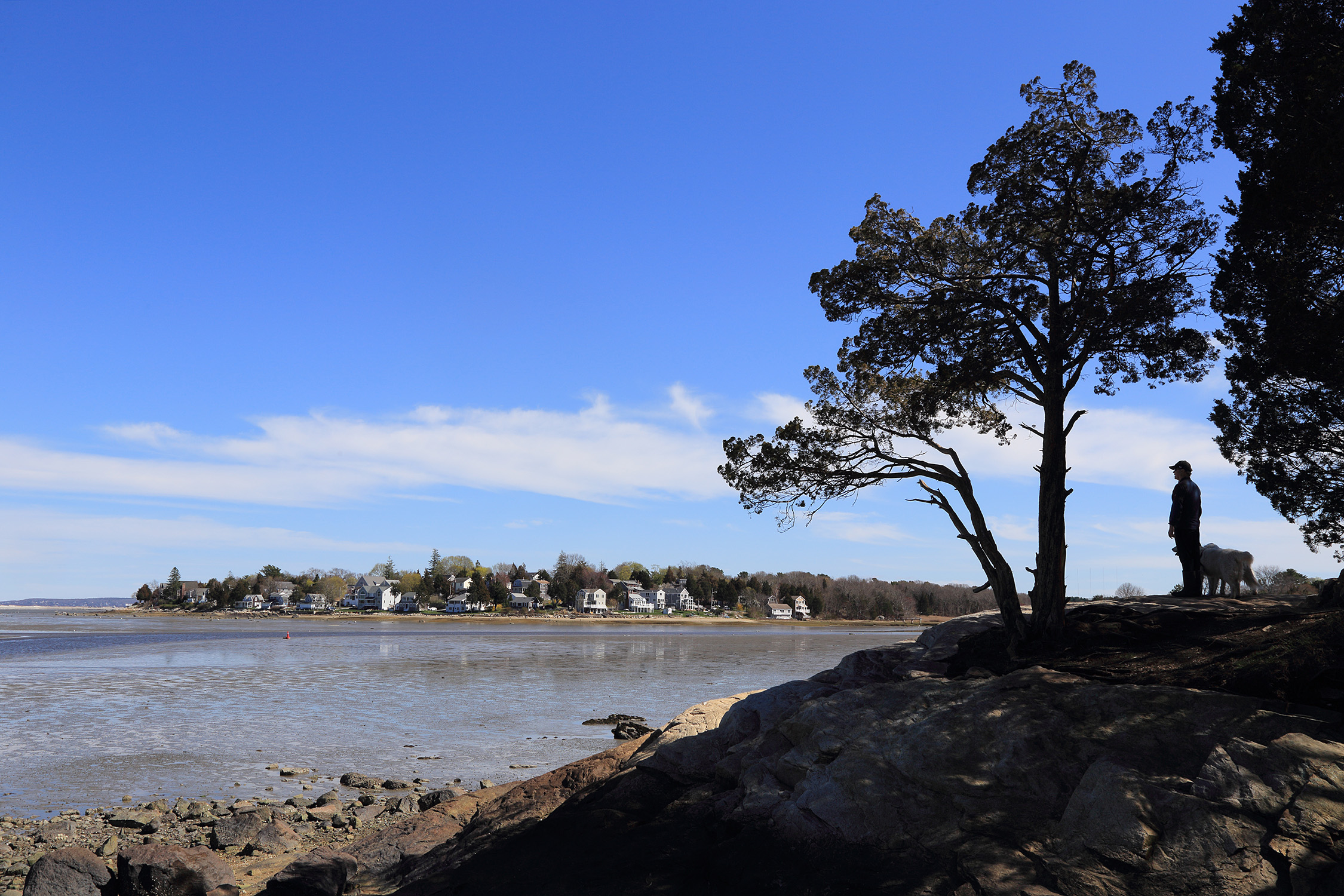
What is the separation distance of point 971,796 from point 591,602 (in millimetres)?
154718

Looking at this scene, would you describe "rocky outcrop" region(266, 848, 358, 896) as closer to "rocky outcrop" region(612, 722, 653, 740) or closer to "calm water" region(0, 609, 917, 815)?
"calm water" region(0, 609, 917, 815)

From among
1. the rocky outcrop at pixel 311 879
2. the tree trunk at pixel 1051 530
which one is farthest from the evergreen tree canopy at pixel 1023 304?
the rocky outcrop at pixel 311 879

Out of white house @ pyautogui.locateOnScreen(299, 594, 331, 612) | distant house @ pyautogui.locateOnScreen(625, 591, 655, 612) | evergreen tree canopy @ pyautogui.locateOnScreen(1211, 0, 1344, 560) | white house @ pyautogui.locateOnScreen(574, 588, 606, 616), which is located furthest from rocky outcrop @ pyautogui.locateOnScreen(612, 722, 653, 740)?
white house @ pyautogui.locateOnScreen(299, 594, 331, 612)

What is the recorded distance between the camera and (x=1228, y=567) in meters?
17.1

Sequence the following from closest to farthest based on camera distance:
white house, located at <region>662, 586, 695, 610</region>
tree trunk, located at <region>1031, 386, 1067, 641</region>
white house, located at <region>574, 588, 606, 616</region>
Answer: tree trunk, located at <region>1031, 386, 1067, 641</region>
white house, located at <region>574, 588, 606, 616</region>
white house, located at <region>662, 586, 695, 610</region>

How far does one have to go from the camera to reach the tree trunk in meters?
12.6

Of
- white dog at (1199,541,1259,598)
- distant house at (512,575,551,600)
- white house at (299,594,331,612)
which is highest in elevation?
white dog at (1199,541,1259,598)

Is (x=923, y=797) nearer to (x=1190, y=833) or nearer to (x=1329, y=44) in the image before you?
(x=1190, y=833)

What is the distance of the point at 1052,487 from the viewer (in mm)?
13266

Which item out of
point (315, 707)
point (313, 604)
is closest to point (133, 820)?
point (315, 707)

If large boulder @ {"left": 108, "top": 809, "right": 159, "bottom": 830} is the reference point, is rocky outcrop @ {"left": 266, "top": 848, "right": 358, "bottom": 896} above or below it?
above

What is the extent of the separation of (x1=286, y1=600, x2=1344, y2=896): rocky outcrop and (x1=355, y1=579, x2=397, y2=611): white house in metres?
173

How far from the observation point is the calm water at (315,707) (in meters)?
17.7

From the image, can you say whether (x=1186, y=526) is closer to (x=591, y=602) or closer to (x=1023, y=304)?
(x=1023, y=304)
